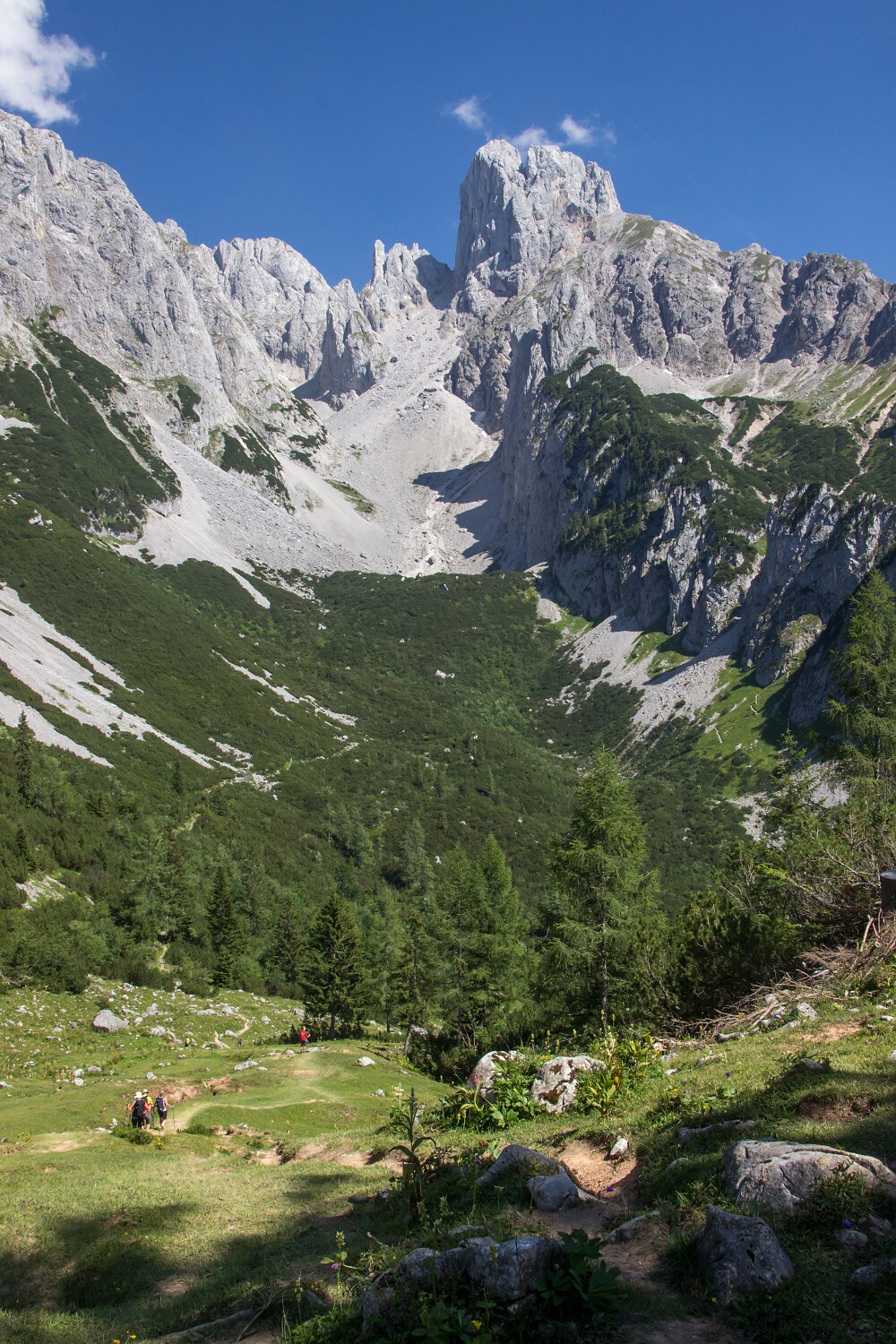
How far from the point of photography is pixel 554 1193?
7.91 meters

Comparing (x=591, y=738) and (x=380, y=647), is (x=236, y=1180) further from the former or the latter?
(x=380, y=647)

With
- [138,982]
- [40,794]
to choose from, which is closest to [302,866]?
[40,794]

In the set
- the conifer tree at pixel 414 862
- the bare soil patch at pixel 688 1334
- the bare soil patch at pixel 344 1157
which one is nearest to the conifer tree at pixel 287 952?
the conifer tree at pixel 414 862

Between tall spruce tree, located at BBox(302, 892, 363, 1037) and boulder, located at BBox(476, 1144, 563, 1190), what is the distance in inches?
1153

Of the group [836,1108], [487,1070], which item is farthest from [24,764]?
[836,1108]

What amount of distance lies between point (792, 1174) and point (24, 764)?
68.5 meters

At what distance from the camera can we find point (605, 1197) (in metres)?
8.13

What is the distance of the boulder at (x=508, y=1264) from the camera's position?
5.77 meters

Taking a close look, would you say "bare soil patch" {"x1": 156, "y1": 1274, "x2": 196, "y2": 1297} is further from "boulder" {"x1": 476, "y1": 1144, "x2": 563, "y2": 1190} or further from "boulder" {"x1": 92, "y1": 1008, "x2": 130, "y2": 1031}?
"boulder" {"x1": 92, "y1": 1008, "x2": 130, "y2": 1031}

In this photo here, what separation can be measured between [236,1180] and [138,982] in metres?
33.9

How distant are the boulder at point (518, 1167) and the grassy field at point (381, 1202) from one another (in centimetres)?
29

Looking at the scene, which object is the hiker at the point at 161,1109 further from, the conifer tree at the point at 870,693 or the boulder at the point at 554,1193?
the conifer tree at the point at 870,693

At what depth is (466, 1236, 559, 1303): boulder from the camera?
577 centimetres

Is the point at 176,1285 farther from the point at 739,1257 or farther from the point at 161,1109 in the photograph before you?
the point at 161,1109
